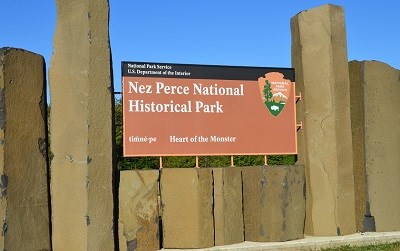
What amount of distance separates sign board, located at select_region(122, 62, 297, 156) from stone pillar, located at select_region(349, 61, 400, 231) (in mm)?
965

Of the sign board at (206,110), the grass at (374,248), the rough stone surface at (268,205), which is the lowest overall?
the grass at (374,248)

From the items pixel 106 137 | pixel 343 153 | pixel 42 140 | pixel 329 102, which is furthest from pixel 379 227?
pixel 42 140

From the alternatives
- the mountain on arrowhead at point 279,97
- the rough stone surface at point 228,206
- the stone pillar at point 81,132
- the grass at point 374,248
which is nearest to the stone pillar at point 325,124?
the mountain on arrowhead at point 279,97

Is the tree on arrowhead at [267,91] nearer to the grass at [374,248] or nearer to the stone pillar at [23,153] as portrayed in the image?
the grass at [374,248]

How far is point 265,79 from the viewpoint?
27.7 feet

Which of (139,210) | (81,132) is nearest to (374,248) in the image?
(139,210)

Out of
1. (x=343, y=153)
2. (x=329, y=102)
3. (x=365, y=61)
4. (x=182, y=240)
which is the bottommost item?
(x=182, y=240)

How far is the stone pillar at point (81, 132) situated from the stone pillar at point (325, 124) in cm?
297

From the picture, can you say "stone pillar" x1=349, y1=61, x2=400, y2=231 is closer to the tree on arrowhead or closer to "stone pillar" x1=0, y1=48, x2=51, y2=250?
the tree on arrowhead

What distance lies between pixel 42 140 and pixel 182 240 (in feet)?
7.20

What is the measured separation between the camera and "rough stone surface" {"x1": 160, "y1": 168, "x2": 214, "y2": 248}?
7.54 metres

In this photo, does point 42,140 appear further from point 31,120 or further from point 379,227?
point 379,227

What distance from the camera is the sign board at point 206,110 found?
25.5 feet

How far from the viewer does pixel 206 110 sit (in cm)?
812
